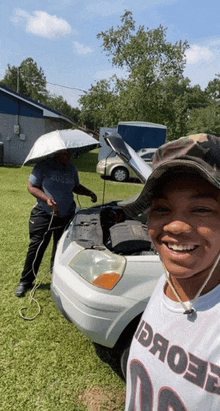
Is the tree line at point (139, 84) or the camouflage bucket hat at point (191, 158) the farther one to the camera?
the tree line at point (139, 84)

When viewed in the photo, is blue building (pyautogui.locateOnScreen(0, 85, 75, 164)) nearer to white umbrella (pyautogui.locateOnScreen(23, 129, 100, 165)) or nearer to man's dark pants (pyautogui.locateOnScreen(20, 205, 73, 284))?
white umbrella (pyautogui.locateOnScreen(23, 129, 100, 165))

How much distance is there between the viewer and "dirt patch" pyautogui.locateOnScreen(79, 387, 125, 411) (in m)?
2.19

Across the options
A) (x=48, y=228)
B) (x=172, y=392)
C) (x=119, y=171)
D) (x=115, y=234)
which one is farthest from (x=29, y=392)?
(x=119, y=171)

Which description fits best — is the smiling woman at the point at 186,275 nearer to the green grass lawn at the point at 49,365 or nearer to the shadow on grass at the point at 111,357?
the green grass lawn at the point at 49,365

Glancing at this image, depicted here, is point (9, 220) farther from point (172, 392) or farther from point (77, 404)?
point (172, 392)

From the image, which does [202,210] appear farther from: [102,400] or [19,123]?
[19,123]

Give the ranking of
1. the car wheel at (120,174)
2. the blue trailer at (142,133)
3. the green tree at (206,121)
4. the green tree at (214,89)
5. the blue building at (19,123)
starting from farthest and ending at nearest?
the green tree at (214,89)
the green tree at (206,121)
the blue building at (19,123)
the blue trailer at (142,133)
the car wheel at (120,174)

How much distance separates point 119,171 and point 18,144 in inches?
250

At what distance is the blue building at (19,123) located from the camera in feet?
51.6

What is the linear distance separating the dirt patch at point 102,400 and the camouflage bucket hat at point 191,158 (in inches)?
79.2

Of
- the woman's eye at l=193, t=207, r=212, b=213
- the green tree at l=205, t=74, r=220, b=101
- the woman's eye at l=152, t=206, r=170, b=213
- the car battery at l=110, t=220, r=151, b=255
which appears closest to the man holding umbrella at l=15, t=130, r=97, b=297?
the car battery at l=110, t=220, r=151, b=255

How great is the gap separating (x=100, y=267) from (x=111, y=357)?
0.96 m

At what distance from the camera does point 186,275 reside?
32.2 inches

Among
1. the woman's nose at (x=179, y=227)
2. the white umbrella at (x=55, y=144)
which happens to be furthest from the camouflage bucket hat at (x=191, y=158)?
the white umbrella at (x=55, y=144)
